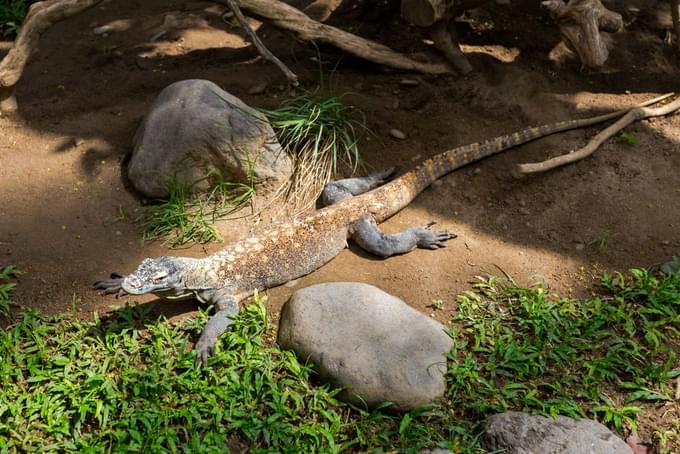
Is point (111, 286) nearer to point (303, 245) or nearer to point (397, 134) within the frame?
point (303, 245)

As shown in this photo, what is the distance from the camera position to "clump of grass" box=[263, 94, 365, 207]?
582cm

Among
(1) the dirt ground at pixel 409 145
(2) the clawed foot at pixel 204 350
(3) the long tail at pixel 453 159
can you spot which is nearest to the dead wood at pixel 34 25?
(1) the dirt ground at pixel 409 145

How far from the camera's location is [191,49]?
752 centimetres

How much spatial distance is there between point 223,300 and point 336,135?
2.03m

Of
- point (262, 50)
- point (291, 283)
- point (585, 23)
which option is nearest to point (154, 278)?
point (291, 283)

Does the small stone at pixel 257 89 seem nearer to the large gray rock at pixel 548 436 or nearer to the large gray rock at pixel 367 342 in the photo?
the large gray rock at pixel 367 342

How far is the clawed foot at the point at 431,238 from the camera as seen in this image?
5.23 metres

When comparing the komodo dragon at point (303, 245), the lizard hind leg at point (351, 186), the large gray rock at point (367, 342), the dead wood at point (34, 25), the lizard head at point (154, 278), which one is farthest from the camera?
the dead wood at point (34, 25)

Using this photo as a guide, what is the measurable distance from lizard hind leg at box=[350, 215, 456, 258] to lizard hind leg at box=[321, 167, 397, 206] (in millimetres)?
426

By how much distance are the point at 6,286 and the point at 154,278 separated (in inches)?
51.9

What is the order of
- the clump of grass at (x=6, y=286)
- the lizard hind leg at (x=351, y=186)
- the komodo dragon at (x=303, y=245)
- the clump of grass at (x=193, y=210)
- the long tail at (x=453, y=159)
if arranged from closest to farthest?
the komodo dragon at (x=303, y=245)
the clump of grass at (x=6, y=286)
the clump of grass at (x=193, y=210)
the long tail at (x=453, y=159)
the lizard hind leg at (x=351, y=186)

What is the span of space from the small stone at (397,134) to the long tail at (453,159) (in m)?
0.53

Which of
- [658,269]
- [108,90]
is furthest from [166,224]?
[658,269]

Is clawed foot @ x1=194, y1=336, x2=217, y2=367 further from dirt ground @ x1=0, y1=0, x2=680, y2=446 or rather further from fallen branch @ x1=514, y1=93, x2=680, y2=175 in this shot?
fallen branch @ x1=514, y1=93, x2=680, y2=175
